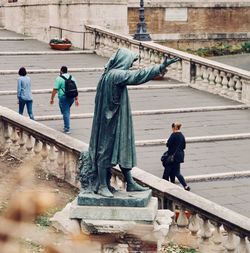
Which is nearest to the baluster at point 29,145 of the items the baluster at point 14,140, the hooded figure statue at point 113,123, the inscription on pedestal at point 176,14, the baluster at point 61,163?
the baluster at point 14,140

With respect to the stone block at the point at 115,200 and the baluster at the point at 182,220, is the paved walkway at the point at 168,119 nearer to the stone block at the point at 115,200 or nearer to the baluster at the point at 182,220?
the baluster at the point at 182,220

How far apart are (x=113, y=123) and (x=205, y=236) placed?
275 centimetres

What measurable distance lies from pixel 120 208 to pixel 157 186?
3.01 m

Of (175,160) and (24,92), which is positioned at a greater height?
(24,92)

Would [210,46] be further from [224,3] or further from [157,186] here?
[157,186]

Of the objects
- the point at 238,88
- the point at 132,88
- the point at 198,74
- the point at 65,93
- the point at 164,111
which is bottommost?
the point at 164,111

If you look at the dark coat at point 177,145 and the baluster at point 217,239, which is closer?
the baluster at point 217,239

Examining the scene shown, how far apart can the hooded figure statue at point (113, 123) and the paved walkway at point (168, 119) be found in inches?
193

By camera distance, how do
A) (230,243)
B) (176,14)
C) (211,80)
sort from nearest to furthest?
(230,243) → (211,80) → (176,14)

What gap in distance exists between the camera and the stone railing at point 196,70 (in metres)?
19.7

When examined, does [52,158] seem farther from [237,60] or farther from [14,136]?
[237,60]

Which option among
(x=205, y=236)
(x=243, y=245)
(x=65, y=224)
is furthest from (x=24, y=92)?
(x=65, y=224)

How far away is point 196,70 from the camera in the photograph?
20938mm

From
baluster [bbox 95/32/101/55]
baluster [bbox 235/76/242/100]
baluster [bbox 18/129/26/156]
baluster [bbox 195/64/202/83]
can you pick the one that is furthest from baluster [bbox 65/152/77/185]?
baluster [bbox 95/32/101/55]
